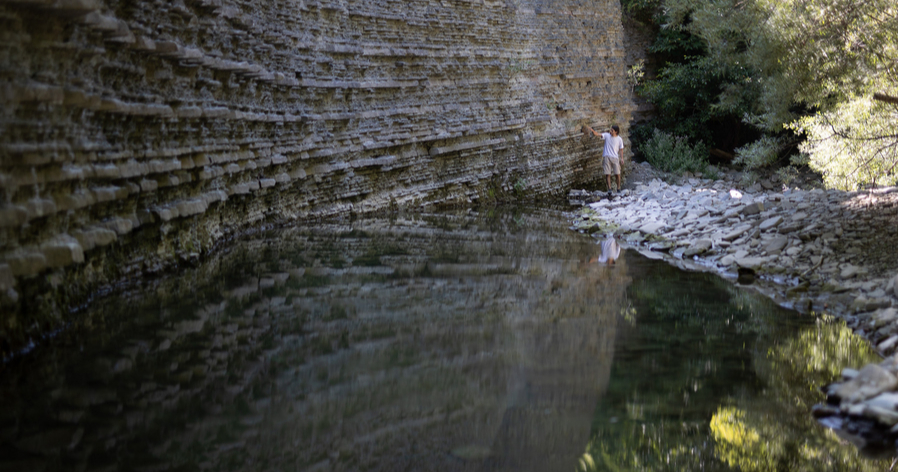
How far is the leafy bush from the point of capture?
63.7 feet

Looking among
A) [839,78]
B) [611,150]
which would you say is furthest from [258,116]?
[611,150]

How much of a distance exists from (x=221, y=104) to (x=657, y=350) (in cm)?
539

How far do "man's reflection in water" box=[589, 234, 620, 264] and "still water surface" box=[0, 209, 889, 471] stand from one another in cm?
147

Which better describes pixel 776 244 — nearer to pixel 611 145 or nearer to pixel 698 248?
pixel 698 248

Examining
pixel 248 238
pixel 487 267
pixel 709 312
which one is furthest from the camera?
pixel 248 238

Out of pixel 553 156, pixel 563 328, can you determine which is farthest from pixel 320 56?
pixel 553 156

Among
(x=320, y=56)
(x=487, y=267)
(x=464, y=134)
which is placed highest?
(x=320, y=56)

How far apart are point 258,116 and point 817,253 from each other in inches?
256

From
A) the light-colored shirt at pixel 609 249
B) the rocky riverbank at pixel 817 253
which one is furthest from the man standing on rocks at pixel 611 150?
the light-colored shirt at pixel 609 249

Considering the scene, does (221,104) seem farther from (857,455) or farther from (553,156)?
(553,156)

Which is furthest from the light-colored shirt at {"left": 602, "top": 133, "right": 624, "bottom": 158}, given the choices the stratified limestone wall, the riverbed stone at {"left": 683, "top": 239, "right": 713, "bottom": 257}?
the riverbed stone at {"left": 683, "top": 239, "right": 713, "bottom": 257}

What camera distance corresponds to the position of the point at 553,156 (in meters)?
16.5

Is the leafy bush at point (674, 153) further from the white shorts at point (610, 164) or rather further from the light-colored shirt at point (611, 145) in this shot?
the light-colored shirt at point (611, 145)

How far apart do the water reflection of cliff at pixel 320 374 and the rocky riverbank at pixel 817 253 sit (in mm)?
1376
